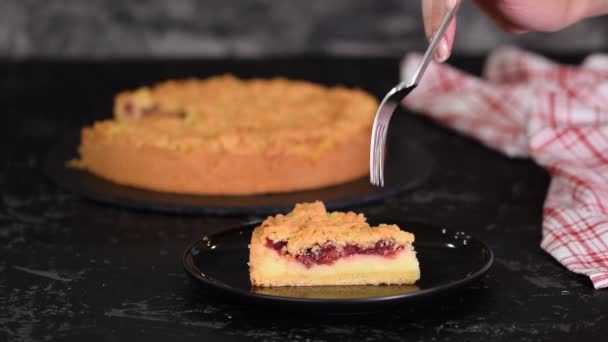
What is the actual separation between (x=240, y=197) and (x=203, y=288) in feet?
1.70

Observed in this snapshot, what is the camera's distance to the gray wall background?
370 cm

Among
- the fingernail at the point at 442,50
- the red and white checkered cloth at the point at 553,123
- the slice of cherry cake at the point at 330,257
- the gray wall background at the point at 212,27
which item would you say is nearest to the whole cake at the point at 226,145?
the red and white checkered cloth at the point at 553,123

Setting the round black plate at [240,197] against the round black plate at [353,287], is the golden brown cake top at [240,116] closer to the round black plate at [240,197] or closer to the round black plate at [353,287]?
the round black plate at [240,197]

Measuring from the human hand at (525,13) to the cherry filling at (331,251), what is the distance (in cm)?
38

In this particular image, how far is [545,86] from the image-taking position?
2744mm

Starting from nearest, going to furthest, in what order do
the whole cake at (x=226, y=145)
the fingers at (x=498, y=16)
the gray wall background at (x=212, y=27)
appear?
the fingers at (x=498, y=16) → the whole cake at (x=226, y=145) → the gray wall background at (x=212, y=27)

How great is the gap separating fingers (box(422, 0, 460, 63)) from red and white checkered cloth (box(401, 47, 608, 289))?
1.24 feet

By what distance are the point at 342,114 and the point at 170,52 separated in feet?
4.84

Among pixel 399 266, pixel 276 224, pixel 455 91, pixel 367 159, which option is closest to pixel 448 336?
pixel 399 266

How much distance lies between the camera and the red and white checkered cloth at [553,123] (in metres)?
1.87

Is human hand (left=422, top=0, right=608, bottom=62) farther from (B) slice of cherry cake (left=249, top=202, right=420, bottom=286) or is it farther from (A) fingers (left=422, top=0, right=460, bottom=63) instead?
(B) slice of cherry cake (left=249, top=202, right=420, bottom=286)

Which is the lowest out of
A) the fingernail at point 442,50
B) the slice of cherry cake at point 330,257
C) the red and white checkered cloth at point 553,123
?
the red and white checkered cloth at point 553,123

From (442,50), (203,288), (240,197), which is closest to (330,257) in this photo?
(203,288)

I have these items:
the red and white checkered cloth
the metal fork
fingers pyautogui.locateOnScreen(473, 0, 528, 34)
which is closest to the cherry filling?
the metal fork
